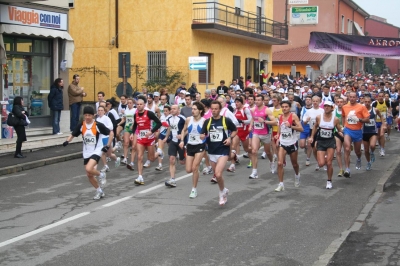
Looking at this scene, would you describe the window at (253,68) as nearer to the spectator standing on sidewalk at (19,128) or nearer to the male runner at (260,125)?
the spectator standing on sidewalk at (19,128)

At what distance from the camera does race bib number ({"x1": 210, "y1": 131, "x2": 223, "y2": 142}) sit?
461 inches

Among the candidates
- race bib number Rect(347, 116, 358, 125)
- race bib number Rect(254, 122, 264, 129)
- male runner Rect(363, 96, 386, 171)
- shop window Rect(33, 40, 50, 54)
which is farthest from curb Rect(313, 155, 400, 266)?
shop window Rect(33, 40, 50, 54)

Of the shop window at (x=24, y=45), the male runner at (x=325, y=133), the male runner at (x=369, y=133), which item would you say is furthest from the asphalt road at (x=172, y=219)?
the shop window at (x=24, y=45)

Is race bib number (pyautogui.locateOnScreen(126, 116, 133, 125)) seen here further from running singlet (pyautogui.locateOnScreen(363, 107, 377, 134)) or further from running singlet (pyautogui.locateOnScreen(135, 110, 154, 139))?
running singlet (pyautogui.locateOnScreen(363, 107, 377, 134))

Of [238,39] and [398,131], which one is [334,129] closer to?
[398,131]

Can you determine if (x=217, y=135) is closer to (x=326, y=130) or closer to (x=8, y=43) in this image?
(x=326, y=130)

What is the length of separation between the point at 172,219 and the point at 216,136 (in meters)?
2.10

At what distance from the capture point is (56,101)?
2148 centimetres

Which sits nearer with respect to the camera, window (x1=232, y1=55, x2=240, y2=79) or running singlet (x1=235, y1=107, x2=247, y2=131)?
running singlet (x1=235, y1=107, x2=247, y2=131)

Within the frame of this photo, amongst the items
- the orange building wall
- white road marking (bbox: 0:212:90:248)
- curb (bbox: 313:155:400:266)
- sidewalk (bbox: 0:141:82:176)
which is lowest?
white road marking (bbox: 0:212:90:248)

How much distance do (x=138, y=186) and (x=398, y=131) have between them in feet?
53.2

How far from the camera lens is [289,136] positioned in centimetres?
1295

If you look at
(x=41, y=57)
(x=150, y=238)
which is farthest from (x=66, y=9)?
(x=150, y=238)

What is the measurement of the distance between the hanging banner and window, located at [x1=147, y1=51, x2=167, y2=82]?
21.7 ft
